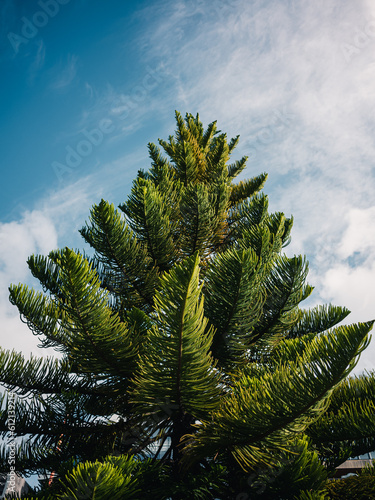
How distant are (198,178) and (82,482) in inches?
160

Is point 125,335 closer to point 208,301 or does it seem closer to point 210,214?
point 208,301

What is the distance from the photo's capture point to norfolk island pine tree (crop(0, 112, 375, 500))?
1.76 meters

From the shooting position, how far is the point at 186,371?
6.31 feet

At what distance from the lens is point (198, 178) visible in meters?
4.99

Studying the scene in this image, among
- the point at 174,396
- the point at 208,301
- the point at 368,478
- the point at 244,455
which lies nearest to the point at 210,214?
the point at 208,301

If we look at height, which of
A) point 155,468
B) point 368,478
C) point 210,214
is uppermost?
point 210,214

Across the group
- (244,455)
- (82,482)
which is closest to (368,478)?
(244,455)

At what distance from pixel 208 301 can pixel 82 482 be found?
1348 mm

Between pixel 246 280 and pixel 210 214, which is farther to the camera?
pixel 210 214

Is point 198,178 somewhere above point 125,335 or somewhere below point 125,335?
above

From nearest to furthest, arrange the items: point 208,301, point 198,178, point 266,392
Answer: point 266,392 < point 208,301 < point 198,178

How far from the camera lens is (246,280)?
7.57 feet

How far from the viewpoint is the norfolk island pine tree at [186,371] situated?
176cm

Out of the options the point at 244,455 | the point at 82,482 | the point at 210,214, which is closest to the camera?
the point at 82,482
